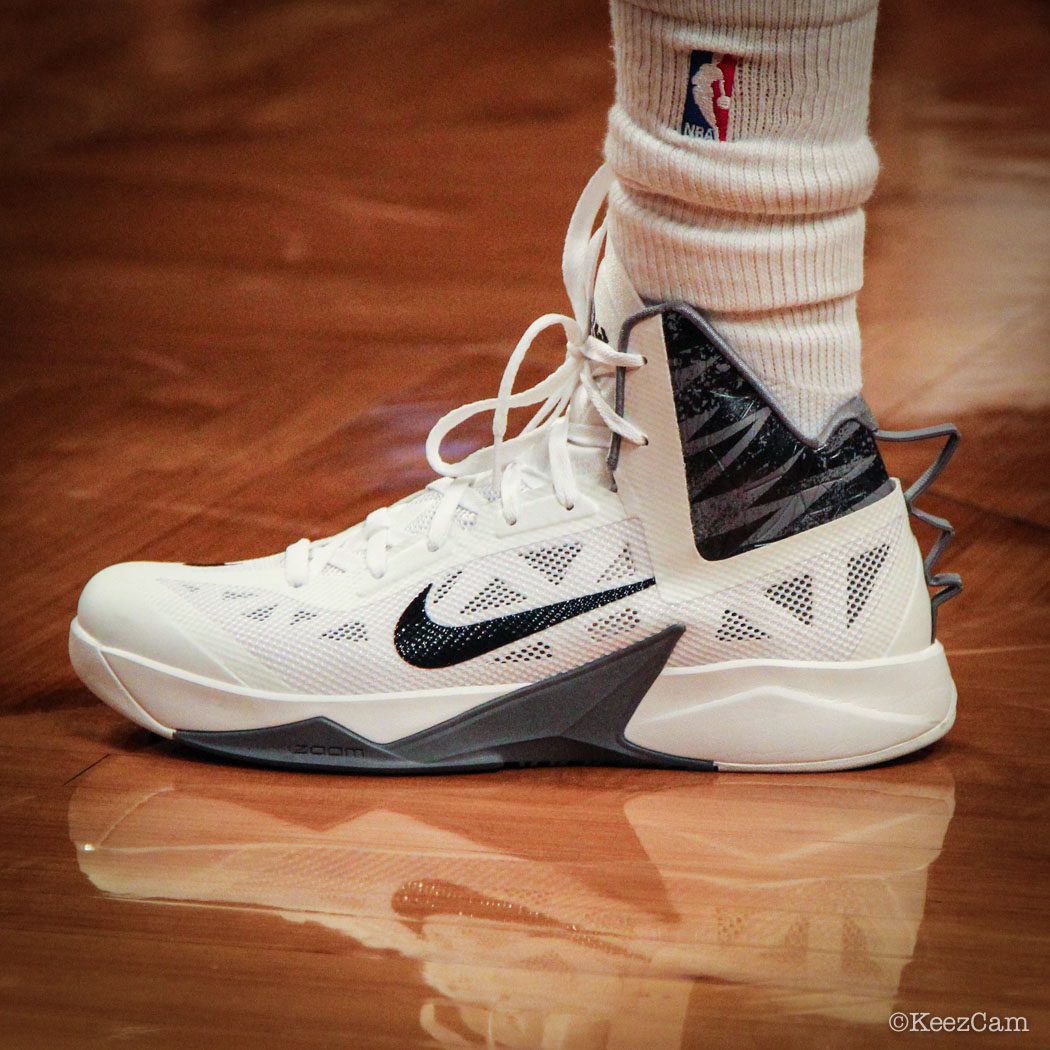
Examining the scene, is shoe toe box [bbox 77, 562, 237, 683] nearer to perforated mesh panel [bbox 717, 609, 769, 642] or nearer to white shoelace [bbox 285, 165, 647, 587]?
white shoelace [bbox 285, 165, 647, 587]

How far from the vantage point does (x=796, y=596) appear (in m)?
0.48

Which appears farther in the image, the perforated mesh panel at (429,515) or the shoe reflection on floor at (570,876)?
the perforated mesh panel at (429,515)

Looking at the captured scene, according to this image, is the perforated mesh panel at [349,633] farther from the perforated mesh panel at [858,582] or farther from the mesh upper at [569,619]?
the perforated mesh panel at [858,582]

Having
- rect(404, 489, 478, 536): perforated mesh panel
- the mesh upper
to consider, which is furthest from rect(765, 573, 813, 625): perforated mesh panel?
rect(404, 489, 478, 536): perforated mesh panel

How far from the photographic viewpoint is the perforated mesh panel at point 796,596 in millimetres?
478

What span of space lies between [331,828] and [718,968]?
15 cm

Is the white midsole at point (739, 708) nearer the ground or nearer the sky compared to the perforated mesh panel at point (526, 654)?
nearer the ground

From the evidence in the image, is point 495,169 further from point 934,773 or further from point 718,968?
point 718,968

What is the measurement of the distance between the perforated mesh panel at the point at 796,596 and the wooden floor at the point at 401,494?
0.07m

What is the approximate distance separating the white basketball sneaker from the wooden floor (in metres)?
0.02

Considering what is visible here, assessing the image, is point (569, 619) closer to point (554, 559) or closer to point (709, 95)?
point (554, 559)

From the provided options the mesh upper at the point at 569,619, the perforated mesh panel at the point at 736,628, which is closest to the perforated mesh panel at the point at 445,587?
the mesh upper at the point at 569,619

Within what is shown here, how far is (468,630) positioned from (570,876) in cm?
11

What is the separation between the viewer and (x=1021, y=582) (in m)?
0.68
